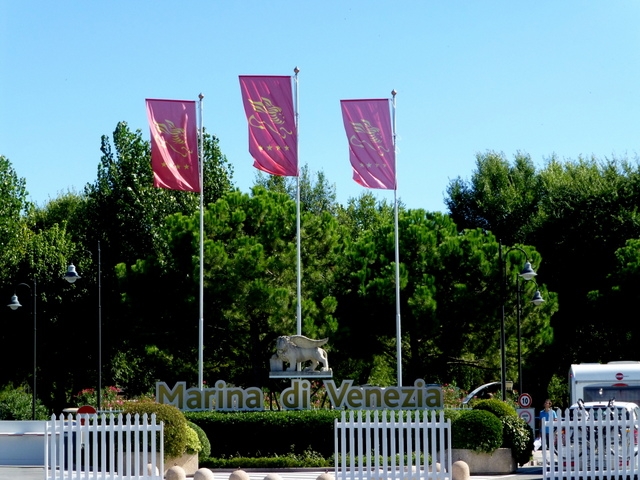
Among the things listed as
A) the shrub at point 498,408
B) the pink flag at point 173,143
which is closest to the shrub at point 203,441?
the shrub at point 498,408

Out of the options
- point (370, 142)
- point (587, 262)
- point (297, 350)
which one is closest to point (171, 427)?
point (297, 350)

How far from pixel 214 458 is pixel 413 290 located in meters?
21.1

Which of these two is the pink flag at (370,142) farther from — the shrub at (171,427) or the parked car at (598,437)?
the parked car at (598,437)

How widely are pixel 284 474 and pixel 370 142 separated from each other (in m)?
10.5

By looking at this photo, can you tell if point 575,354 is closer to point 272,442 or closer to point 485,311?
point 485,311

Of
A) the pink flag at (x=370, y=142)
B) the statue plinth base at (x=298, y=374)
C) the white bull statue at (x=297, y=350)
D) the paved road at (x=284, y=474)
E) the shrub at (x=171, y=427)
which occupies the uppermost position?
the pink flag at (x=370, y=142)

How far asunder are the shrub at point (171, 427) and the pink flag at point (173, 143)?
828 centimetres

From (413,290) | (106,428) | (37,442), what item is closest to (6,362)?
(413,290)

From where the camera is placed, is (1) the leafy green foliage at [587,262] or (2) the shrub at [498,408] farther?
(1) the leafy green foliage at [587,262]

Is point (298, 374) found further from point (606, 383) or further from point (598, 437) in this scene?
point (598, 437)

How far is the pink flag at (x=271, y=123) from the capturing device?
32.9m

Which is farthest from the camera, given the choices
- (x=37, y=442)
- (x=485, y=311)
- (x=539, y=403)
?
(x=539, y=403)

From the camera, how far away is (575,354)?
182ft

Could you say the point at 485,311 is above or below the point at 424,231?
below
